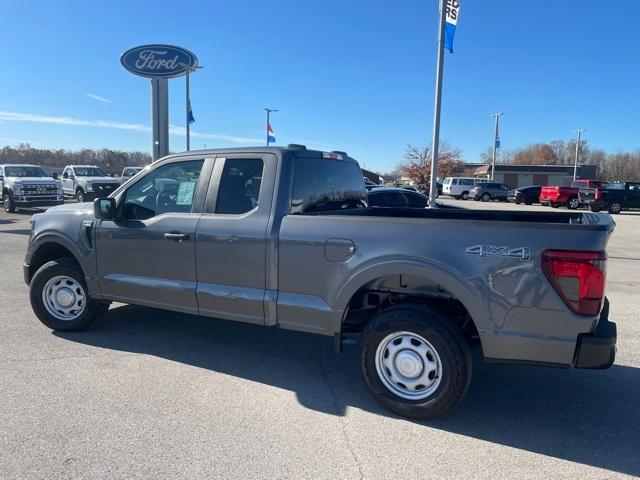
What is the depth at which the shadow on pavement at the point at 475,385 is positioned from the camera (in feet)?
10.7

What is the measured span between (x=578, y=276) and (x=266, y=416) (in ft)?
7.48

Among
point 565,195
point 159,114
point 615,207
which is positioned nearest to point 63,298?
point 159,114

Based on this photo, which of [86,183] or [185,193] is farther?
[86,183]

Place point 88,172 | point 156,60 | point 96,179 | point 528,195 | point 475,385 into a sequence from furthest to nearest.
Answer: point 528,195 → point 88,172 → point 96,179 → point 156,60 → point 475,385

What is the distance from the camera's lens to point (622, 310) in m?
6.49

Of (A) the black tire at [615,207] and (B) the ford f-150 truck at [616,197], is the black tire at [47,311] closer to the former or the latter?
(B) the ford f-150 truck at [616,197]

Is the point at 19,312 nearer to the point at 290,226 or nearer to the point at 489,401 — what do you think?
the point at 290,226

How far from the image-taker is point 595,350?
9.89 feet

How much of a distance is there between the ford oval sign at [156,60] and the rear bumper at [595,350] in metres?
21.8

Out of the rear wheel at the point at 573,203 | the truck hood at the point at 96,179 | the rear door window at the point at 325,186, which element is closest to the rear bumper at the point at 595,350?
the rear door window at the point at 325,186

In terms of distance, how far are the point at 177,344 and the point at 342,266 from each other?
7.42 feet

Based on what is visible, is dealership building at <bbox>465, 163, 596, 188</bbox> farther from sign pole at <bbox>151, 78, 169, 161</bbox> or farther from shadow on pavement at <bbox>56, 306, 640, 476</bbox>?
shadow on pavement at <bbox>56, 306, 640, 476</bbox>

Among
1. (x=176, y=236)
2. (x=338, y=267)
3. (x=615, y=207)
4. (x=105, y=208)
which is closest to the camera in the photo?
(x=338, y=267)

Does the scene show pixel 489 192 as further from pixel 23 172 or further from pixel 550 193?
pixel 23 172
